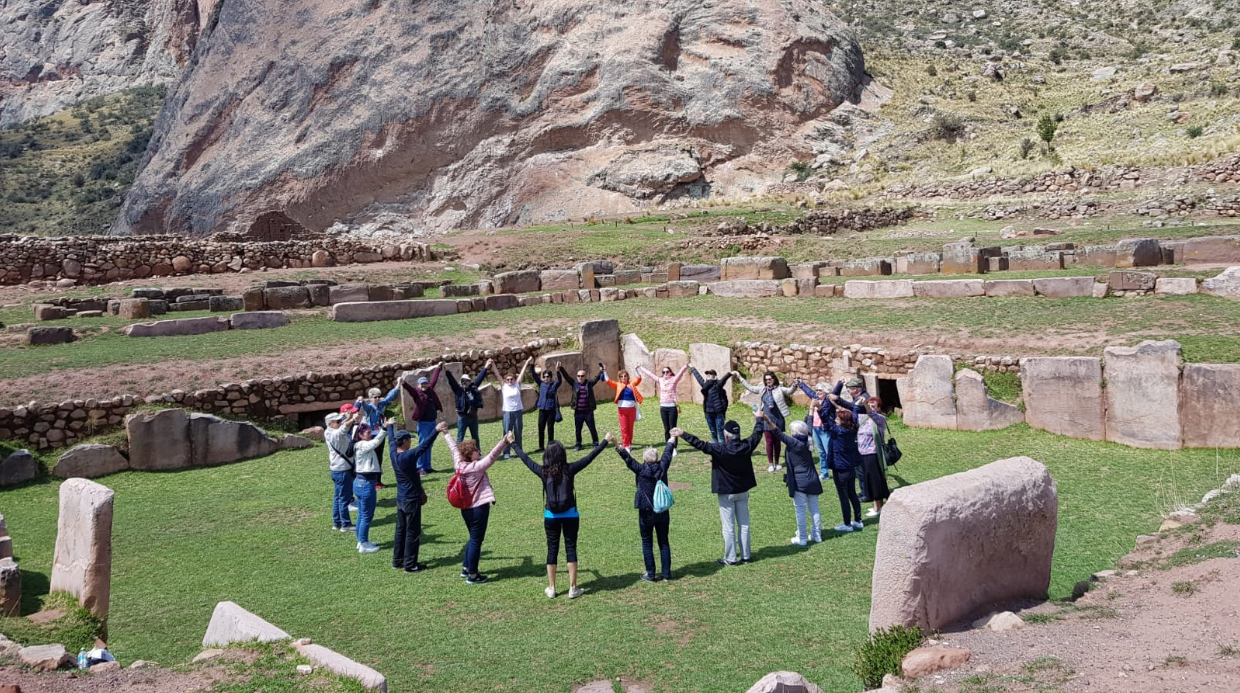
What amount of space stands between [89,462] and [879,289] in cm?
1654

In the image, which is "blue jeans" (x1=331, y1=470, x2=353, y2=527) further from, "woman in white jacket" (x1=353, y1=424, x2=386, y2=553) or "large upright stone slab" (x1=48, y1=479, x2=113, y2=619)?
"large upright stone slab" (x1=48, y1=479, x2=113, y2=619)

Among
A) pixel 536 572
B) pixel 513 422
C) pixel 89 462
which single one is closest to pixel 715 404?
pixel 513 422

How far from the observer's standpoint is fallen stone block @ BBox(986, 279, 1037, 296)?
20.6 meters

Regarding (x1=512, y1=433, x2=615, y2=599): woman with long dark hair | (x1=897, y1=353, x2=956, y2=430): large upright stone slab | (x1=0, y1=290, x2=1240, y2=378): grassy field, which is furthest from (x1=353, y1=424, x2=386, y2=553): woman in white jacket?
(x1=897, y1=353, x2=956, y2=430): large upright stone slab

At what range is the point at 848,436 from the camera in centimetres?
1184

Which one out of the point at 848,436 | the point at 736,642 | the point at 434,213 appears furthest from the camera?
the point at 434,213

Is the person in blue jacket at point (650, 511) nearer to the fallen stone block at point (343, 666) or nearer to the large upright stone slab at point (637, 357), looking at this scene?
the fallen stone block at point (343, 666)

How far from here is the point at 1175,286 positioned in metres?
19.0

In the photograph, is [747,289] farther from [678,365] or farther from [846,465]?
[846,465]

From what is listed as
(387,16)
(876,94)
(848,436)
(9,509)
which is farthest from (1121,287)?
(387,16)

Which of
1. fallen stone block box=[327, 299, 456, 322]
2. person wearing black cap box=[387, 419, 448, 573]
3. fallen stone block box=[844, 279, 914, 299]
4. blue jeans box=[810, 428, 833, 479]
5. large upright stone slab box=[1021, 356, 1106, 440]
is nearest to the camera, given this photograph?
person wearing black cap box=[387, 419, 448, 573]

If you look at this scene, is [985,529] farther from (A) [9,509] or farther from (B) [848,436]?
(A) [9,509]

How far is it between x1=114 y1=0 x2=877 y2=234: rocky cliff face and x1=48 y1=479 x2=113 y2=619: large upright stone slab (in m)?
46.5

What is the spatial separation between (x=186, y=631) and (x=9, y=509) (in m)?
6.23
